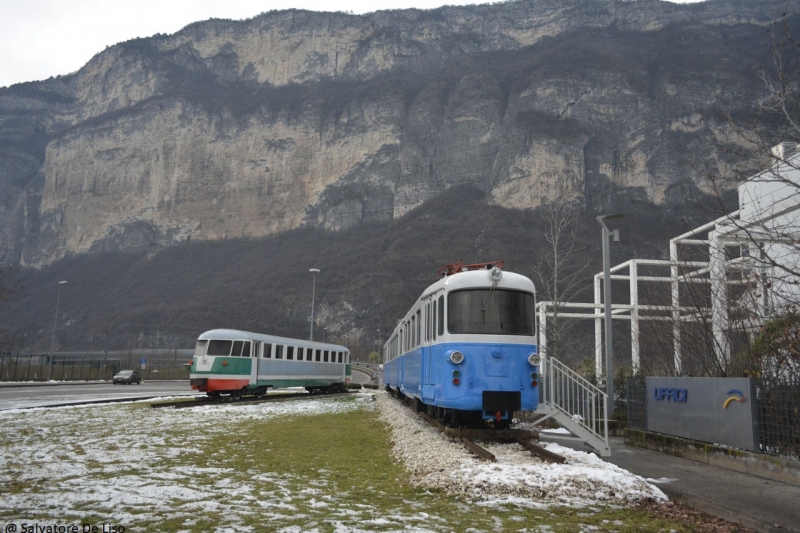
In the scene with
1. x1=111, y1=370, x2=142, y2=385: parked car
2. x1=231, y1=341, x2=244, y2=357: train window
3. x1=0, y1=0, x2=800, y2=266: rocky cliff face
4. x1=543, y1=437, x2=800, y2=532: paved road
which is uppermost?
x1=0, y1=0, x2=800, y2=266: rocky cliff face

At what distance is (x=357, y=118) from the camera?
15200 centimetres

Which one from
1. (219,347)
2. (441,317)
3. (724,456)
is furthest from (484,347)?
(219,347)

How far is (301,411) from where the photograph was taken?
20.0 metres

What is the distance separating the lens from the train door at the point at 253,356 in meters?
25.4

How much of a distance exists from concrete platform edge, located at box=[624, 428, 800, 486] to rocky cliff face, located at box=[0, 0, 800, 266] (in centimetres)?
10516

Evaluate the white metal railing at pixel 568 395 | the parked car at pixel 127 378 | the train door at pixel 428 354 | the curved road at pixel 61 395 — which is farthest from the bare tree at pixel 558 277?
the parked car at pixel 127 378

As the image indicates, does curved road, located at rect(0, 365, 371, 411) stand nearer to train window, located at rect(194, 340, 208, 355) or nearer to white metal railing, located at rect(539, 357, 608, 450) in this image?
train window, located at rect(194, 340, 208, 355)

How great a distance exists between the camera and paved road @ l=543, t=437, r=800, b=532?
669 centimetres

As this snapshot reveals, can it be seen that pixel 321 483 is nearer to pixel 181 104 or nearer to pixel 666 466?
pixel 666 466

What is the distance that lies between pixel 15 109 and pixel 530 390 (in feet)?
704

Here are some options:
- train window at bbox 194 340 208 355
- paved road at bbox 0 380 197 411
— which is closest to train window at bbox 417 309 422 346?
train window at bbox 194 340 208 355

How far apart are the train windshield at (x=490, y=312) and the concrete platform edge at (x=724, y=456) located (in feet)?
11.5

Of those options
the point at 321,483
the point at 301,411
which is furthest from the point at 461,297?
the point at 301,411

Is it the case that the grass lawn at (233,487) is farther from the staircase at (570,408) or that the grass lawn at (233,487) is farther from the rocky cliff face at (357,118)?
the rocky cliff face at (357,118)
